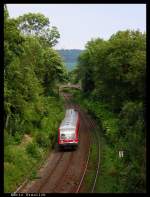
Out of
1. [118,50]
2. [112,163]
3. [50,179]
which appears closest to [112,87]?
[118,50]

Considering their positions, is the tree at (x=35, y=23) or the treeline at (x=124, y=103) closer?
the treeline at (x=124, y=103)

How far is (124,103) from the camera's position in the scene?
43.5m

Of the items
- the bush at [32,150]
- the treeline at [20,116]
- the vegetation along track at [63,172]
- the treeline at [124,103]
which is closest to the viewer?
the treeline at [124,103]

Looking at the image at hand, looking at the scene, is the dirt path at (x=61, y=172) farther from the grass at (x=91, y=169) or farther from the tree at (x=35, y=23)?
the tree at (x=35, y=23)

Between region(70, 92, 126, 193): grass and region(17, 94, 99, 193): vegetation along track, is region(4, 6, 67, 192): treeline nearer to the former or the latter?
region(17, 94, 99, 193): vegetation along track

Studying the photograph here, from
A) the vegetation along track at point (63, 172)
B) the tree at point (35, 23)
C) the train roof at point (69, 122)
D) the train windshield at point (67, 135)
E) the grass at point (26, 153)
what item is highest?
the tree at point (35, 23)

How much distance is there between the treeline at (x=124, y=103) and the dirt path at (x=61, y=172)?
2.58 meters

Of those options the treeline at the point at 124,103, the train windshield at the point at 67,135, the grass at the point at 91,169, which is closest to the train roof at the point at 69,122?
the train windshield at the point at 67,135

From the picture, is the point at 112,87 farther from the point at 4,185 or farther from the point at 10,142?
the point at 4,185

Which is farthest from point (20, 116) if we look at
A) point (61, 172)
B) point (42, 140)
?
point (61, 172)

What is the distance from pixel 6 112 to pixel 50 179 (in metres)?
8.16

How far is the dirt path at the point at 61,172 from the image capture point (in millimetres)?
31189

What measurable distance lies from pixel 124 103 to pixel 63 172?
1111cm

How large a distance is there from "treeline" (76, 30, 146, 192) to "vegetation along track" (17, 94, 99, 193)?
237 centimetres
